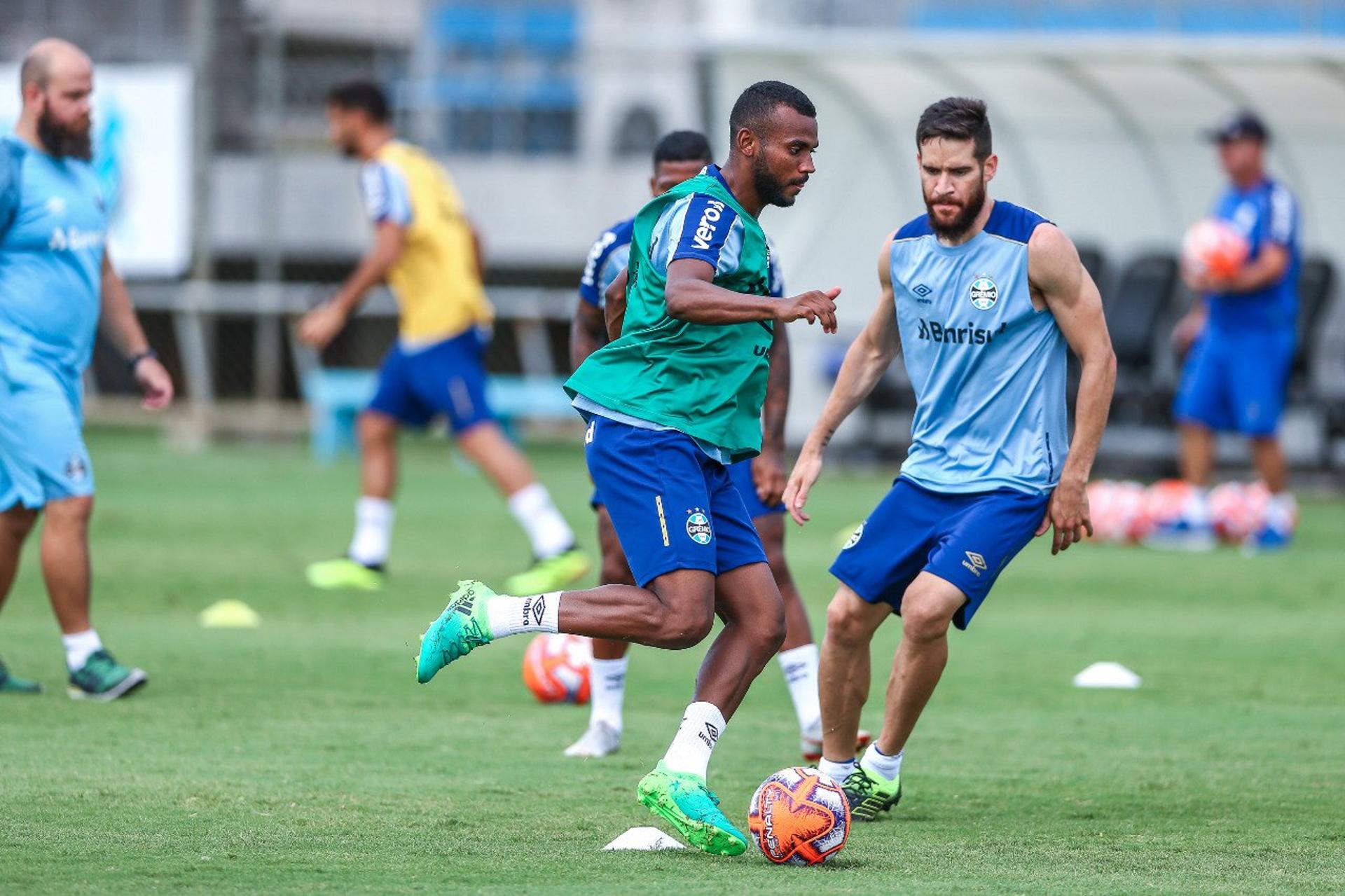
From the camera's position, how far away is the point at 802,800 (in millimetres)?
5750

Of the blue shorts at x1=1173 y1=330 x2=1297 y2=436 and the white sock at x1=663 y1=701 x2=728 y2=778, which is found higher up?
the white sock at x1=663 y1=701 x2=728 y2=778

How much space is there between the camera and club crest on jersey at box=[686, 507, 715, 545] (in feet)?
19.7

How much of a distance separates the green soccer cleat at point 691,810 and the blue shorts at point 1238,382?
1007cm

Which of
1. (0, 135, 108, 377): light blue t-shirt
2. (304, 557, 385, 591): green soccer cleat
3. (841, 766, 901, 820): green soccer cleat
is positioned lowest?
(304, 557, 385, 591): green soccer cleat

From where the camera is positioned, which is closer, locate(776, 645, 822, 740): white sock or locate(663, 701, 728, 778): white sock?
locate(663, 701, 728, 778): white sock

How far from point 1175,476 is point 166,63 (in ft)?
38.8

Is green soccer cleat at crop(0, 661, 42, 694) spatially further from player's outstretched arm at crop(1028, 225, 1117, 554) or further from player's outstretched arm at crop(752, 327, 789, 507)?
player's outstretched arm at crop(1028, 225, 1117, 554)

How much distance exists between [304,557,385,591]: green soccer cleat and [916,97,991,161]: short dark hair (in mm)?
6684

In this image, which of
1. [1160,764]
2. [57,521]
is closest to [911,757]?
[1160,764]

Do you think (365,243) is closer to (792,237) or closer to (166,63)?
(166,63)

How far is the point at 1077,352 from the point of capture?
6391 mm

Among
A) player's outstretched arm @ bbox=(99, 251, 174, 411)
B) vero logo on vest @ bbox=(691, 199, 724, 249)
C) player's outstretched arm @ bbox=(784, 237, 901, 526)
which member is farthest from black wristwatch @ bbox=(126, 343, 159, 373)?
vero logo on vest @ bbox=(691, 199, 724, 249)

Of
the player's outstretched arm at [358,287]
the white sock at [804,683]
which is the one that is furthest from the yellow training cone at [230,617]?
the white sock at [804,683]

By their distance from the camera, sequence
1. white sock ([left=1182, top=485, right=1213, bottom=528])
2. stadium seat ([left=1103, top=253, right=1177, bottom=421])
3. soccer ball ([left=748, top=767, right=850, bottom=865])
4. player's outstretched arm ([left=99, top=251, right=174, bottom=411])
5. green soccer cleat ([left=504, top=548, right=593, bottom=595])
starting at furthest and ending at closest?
stadium seat ([left=1103, top=253, right=1177, bottom=421]) < white sock ([left=1182, top=485, right=1213, bottom=528]) < green soccer cleat ([left=504, top=548, right=593, bottom=595]) < player's outstretched arm ([left=99, top=251, right=174, bottom=411]) < soccer ball ([left=748, top=767, right=850, bottom=865])
